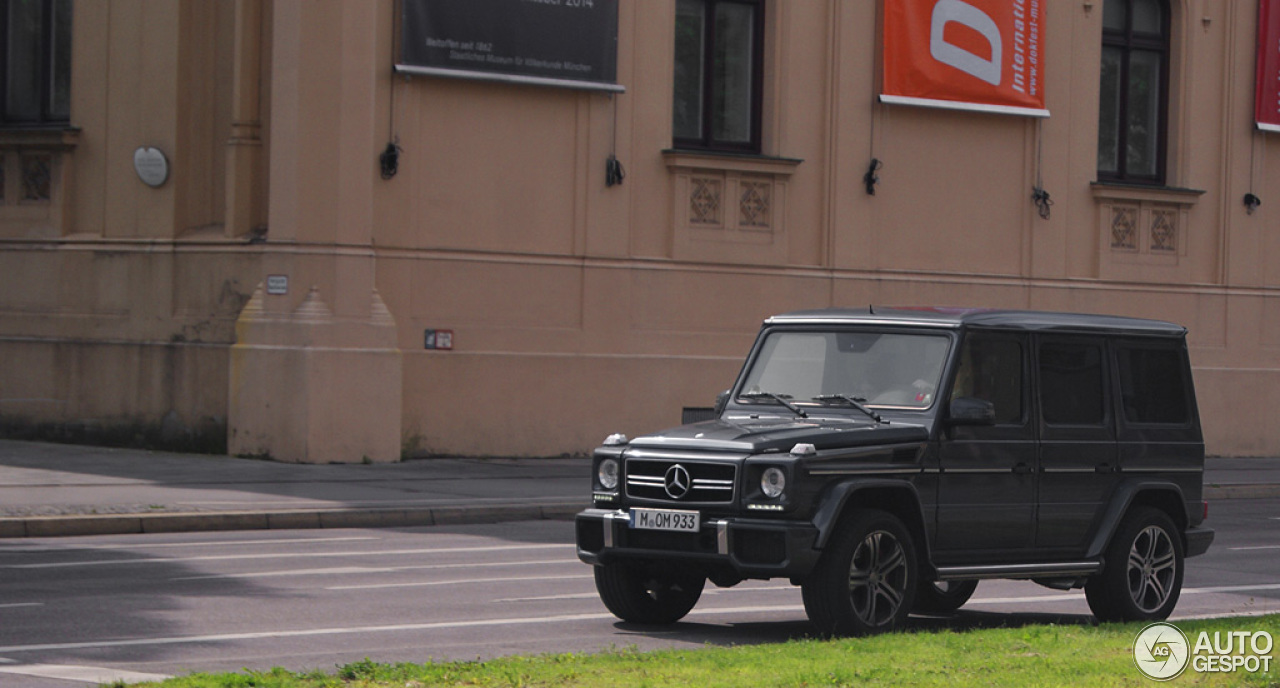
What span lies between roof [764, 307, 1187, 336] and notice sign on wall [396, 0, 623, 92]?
12.5 m

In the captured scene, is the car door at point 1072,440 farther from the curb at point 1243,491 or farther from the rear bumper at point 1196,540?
the curb at point 1243,491

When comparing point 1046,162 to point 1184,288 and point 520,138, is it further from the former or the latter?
point 520,138

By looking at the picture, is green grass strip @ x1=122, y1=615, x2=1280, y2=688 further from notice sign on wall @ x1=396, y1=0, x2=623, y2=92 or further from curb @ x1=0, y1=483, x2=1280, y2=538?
notice sign on wall @ x1=396, y1=0, x2=623, y2=92

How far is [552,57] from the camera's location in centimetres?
2414

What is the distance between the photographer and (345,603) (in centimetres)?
1145

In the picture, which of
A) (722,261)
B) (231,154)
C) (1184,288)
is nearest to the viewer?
(231,154)

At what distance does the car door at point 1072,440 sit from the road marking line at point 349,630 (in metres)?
1.70

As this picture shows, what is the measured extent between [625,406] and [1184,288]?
10.8 metres

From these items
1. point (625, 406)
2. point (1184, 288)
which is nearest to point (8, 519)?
point (625, 406)

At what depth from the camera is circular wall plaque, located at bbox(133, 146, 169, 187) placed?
77.7ft

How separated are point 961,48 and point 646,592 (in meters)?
18.6

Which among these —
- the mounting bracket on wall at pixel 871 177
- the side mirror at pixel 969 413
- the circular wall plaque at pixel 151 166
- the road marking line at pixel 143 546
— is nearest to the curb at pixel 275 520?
the road marking line at pixel 143 546

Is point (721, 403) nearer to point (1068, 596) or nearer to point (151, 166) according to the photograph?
point (1068, 596)

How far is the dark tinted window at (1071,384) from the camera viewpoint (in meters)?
11.3
